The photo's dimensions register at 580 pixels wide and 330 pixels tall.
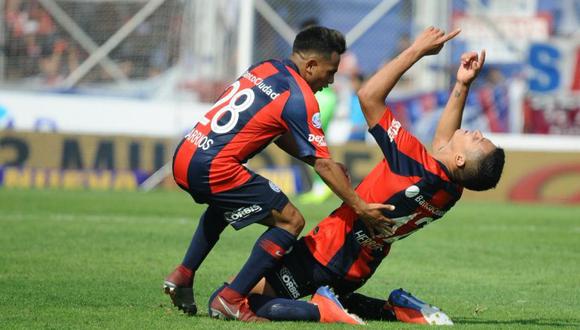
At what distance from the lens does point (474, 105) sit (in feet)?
73.8

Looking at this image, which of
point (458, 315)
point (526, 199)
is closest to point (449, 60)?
point (526, 199)

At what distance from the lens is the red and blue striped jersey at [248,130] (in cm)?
689

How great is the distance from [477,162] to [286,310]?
1.51m

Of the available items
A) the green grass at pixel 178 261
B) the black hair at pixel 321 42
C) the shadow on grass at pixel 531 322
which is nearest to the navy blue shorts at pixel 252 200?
the green grass at pixel 178 261

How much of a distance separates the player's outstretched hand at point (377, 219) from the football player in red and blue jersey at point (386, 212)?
5 cm

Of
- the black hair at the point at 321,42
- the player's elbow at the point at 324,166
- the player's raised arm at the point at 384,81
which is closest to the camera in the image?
the player's raised arm at the point at 384,81

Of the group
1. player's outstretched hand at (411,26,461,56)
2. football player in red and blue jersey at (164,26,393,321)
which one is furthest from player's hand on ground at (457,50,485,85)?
football player in red and blue jersey at (164,26,393,321)

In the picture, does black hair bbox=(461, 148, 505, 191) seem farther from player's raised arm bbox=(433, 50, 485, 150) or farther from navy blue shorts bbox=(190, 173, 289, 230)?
navy blue shorts bbox=(190, 173, 289, 230)

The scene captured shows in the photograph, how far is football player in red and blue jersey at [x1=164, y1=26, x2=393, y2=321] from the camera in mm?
6891

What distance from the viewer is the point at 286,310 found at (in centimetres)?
700

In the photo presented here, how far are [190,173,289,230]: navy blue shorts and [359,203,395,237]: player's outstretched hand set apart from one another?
0.54 meters

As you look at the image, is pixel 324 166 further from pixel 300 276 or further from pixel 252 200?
pixel 300 276

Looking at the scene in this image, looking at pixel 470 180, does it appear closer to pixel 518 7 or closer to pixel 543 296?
pixel 543 296

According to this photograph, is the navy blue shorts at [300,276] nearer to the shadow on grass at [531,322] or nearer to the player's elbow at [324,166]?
the player's elbow at [324,166]
